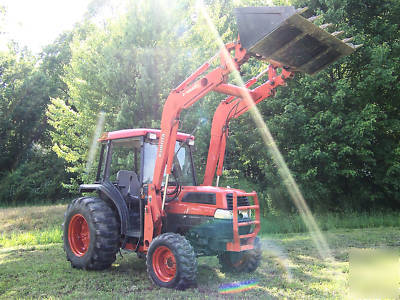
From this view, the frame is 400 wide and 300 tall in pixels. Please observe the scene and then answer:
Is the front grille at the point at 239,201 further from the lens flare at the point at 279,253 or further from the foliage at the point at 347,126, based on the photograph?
the foliage at the point at 347,126

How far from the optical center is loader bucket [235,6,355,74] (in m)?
4.55

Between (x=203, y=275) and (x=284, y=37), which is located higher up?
(x=284, y=37)

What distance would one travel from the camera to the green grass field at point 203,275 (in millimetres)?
4758

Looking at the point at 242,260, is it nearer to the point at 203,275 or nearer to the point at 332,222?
the point at 203,275

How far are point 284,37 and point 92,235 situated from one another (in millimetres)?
4131

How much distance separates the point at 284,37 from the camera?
4801mm

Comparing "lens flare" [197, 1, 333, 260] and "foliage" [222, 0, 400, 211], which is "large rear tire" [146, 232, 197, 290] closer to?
"lens flare" [197, 1, 333, 260]

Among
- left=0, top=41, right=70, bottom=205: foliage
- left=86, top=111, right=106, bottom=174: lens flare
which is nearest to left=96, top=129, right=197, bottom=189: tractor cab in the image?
left=86, top=111, right=106, bottom=174: lens flare

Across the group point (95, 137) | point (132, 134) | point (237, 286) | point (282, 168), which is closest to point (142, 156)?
point (132, 134)

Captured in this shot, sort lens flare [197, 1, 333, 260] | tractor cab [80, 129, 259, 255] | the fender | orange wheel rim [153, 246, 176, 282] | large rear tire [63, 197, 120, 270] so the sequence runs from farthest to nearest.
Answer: lens flare [197, 1, 333, 260] < the fender < large rear tire [63, 197, 120, 270] < tractor cab [80, 129, 259, 255] < orange wheel rim [153, 246, 176, 282]

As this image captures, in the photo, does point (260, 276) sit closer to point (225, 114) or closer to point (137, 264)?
point (137, 264)

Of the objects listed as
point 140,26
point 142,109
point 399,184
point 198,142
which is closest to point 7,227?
point 142,109

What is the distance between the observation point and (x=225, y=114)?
252 inches

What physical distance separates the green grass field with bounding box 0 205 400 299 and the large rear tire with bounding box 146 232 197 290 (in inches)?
5.4
